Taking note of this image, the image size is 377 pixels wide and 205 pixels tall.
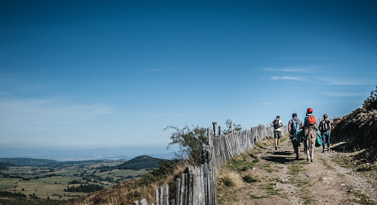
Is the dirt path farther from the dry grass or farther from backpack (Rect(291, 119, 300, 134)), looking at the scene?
backpack (Rect(291, 119, 300, 134))

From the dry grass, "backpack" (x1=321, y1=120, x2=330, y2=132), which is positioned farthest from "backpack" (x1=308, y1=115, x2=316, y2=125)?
the dry grass

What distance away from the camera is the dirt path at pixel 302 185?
648cm

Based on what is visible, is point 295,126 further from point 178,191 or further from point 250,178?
point 178,191

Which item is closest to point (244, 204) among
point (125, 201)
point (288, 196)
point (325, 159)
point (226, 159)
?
point (288, 196)

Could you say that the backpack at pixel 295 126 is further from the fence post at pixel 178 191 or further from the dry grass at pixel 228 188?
the fence post at pixel 178 191

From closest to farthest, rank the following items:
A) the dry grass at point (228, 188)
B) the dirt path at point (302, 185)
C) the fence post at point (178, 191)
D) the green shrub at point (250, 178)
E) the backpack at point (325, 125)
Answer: the fence post at point (178, 191)
the dirt path at point (302, 185)
the dry grass at point (228, 188)
the green shrub at point (250, 178)
the backpack at point (325, 125)

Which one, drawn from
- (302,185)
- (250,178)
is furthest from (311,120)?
(250,178)

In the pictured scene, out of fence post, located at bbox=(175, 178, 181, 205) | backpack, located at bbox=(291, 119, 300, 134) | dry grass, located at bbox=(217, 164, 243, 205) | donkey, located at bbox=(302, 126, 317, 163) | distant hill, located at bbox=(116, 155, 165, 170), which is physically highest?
backpack, located at bbox=(291, 119, 300, 134)

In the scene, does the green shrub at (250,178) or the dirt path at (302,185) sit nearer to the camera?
the dirt path at (302,185)

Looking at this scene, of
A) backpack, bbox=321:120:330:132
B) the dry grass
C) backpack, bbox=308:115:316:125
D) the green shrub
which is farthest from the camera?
backpack, bbox=321:120:330:132

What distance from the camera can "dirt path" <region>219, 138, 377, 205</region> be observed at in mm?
6484

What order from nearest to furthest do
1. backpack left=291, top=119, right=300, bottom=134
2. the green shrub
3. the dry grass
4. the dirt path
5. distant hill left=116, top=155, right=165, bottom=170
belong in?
the dirt path < the dry grass < the green shrub < backpack left=291, top=119, right=300, bottom=134 < distant hill left=116, top=155, right=165, bottom=170

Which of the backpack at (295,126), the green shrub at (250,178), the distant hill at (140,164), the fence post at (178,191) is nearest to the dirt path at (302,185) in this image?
the green shrub at (250,178)

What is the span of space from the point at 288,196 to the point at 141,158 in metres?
158
